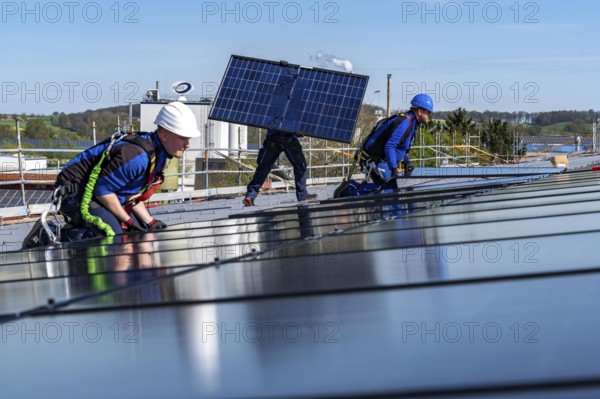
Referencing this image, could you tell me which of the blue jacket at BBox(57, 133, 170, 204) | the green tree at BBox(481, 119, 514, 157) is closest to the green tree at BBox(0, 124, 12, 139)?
the green tree at BBox(481, 119, 514, 157)

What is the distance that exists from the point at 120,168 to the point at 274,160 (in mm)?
7203

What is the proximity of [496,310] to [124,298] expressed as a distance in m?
1.79

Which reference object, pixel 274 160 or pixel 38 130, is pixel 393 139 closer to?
pixel 274 160

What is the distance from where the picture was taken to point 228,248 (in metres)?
6.41

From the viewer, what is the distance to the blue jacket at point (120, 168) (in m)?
7.55

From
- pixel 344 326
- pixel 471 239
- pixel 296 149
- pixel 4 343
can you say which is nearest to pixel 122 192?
pixel 471 239


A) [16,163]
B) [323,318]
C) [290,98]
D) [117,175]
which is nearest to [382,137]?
[290,98]

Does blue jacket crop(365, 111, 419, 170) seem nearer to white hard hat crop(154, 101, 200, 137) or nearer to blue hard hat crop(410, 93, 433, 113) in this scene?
blue hard hat crop(410, 93, 433, 113)

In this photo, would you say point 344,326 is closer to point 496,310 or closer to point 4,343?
point 496,310

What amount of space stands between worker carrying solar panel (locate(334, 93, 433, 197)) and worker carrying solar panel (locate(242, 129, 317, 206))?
133cm

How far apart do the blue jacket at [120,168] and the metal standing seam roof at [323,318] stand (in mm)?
1294

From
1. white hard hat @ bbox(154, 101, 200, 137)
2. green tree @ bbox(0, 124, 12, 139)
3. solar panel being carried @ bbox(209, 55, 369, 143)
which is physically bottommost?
white hard hat @ bbox(154, 101, 200, 137)

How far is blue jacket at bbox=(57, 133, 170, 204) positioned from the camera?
7.55 meters

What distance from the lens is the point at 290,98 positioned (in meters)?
16.2
